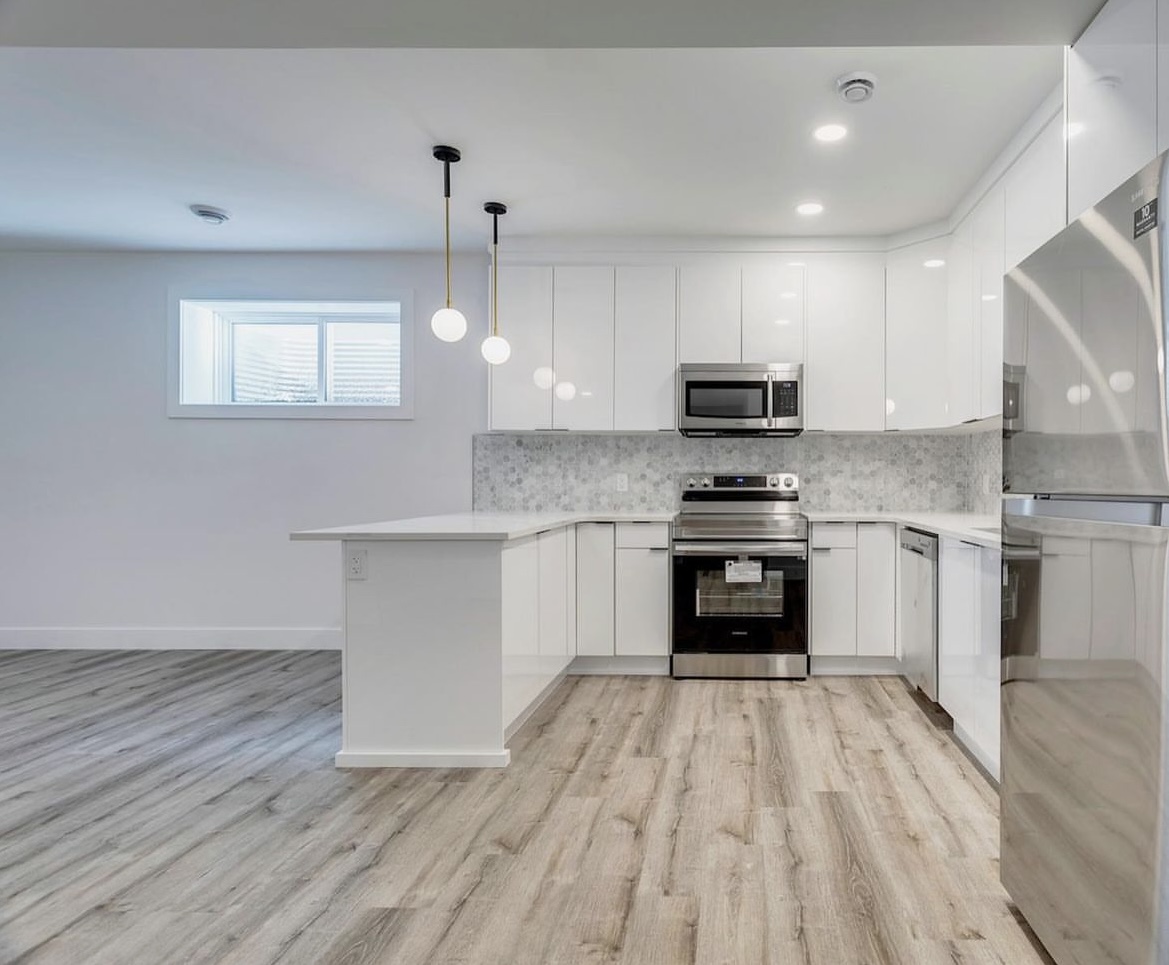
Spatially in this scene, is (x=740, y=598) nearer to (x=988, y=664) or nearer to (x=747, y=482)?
(x=747, y=482)

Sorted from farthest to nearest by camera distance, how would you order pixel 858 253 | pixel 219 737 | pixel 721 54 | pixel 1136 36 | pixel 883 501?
1. pixel 883 501
2. pixel 858 253
3. pixel 219 737
4. pixel 721 54
5. pixel 1136 36

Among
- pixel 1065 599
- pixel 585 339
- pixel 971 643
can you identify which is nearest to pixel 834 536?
pixel 971 643

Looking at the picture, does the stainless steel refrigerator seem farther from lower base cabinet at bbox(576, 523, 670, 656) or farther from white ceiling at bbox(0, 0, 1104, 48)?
lower base cabinet at bbox(576, 523, 670, 656)

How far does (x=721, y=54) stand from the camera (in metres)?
2.36

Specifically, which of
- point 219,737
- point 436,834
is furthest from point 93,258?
point 436,834

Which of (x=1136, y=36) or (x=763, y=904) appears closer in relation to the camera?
(x=1136, y=36)

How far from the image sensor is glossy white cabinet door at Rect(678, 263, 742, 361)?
423 centimetres

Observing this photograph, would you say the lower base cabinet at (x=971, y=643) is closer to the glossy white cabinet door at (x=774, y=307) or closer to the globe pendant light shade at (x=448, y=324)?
the glossy white cabinet door at (x=774, y=307)

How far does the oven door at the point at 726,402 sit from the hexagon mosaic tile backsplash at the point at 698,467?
39cm

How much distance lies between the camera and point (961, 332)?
3625mm

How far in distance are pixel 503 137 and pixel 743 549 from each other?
2.34 meters

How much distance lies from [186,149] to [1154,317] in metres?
3.50

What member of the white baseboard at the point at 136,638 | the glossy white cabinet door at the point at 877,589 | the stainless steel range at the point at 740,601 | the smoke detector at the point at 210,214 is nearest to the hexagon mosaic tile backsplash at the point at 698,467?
the glossy white cabinet door at the point at 877,589

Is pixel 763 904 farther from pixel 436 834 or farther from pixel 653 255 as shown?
pixel 653 255
